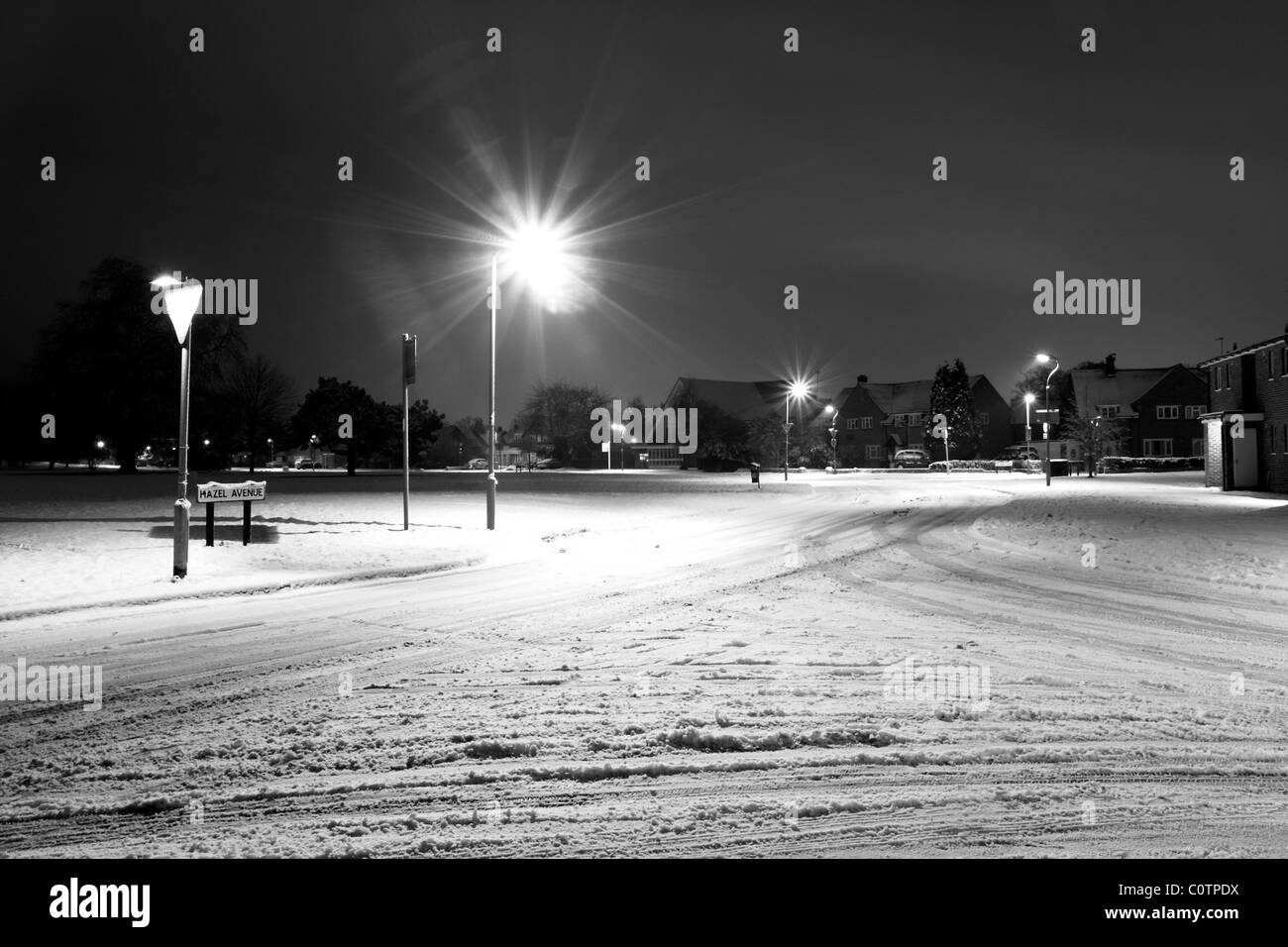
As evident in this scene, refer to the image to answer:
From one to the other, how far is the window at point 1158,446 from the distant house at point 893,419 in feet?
58.2

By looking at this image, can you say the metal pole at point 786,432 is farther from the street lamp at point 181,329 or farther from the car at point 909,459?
the street lamp at point 181,329

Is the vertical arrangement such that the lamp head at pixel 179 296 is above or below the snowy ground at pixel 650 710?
above

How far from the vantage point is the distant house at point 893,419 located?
102500 mm

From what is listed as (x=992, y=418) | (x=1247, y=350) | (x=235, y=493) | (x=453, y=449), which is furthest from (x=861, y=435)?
(x=235, y=493)

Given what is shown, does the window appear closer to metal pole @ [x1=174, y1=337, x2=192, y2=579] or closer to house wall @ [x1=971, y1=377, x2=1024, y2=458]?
house wall @ [x1=971, y1=377, x2=1024, y2=458]

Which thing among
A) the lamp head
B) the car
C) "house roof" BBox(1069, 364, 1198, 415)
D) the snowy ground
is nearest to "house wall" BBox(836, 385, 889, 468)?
the car

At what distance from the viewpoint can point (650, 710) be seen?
18.9 feet

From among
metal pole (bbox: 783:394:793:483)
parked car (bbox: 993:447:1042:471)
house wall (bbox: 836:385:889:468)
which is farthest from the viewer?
house wall (bbox: 836:385:889:468)

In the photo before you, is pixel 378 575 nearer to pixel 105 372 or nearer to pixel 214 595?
pixel 214 595

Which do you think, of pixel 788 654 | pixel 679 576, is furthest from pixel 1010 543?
pixel 788 654

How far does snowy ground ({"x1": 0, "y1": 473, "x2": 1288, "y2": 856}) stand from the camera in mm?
3959

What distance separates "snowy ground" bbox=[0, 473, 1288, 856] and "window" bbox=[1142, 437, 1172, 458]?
85.1 meters

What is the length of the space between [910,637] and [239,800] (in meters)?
6.27

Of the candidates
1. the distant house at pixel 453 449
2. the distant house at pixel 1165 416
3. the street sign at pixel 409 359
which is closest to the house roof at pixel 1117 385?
the distant house at pixel 1165 416
